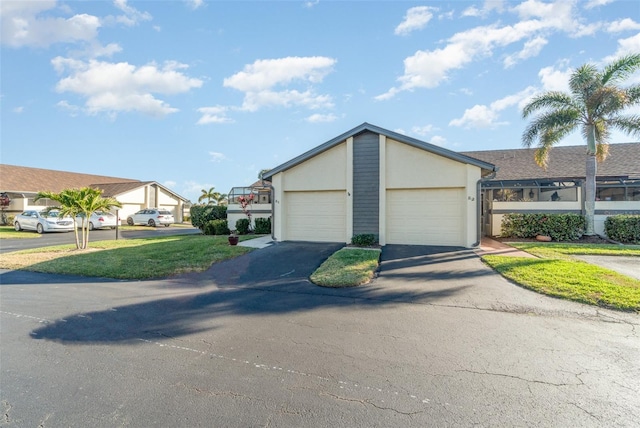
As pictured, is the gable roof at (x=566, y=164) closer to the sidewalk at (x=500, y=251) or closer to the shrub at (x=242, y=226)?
the sidewalk at (x=500, y=251)

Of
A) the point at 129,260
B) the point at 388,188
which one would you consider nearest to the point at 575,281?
the point at 388,188

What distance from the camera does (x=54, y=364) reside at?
3.60 metres

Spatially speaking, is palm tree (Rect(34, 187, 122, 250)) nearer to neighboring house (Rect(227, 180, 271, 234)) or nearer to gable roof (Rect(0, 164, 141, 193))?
neighboring house (Rect(227, 180, 271, 234))

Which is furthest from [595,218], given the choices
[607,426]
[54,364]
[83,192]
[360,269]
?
[83,192]

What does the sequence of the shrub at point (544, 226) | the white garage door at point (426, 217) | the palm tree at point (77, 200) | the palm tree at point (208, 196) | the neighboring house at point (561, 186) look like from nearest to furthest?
the white garage door at point (426, 217) < the palm tree at point (77, 200) < the shrub at point (544, 226) < the neighboring house at point (561, 186) < the palm tree at point (208, 196)

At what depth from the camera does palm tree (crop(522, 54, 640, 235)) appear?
12414 mm

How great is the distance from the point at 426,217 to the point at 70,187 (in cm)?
3394

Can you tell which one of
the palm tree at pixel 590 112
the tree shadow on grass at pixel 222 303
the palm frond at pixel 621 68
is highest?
the palm frond at pixel 621 68

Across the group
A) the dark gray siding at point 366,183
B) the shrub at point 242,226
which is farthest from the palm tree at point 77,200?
the dark gray siding at point 366,183

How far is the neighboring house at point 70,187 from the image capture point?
83.7ft

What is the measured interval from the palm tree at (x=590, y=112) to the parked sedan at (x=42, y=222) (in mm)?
28404

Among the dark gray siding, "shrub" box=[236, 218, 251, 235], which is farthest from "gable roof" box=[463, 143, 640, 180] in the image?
"shrub" box=[236, 218, 251, 235]

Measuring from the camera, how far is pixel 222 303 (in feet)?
19.2

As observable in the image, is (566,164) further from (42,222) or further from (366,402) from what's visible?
(42,222)
